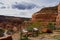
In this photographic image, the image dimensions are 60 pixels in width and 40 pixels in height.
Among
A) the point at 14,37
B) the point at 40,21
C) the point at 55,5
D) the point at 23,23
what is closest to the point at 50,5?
the point at 55,5

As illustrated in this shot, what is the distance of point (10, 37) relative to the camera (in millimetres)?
3242

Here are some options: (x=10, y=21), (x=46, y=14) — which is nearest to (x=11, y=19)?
(x=10, y=21)

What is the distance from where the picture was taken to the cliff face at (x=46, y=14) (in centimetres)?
329

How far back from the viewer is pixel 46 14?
3332 mm

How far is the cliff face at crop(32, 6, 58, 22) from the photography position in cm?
329

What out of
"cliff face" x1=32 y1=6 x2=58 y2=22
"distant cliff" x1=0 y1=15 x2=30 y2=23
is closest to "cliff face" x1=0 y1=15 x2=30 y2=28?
"distant cliff" x1=0 y1=15 x2=30 y2=23

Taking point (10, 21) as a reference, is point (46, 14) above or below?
above

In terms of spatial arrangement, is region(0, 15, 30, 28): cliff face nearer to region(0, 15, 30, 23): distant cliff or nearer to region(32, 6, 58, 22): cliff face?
region(0, 15, 30, 23): distant cliff

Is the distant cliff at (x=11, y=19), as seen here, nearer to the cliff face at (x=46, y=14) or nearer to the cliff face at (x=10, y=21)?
the cliff face at (x=10, y=21)

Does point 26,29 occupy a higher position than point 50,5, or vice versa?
point 50,5

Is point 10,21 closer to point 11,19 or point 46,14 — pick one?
point 11,19

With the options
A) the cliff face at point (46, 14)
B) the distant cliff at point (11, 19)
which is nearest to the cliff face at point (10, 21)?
the distant cliff at point (11, 19)

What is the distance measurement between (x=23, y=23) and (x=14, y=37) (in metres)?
0.32

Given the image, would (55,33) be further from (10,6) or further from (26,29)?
(10,6)
